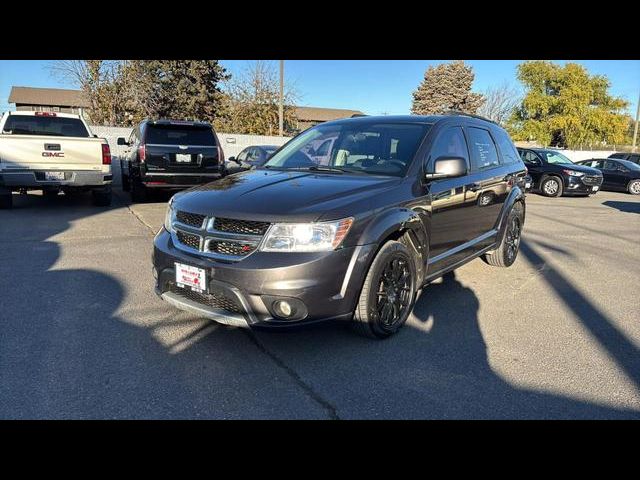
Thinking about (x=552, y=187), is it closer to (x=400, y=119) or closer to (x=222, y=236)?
(x=400, y=119)

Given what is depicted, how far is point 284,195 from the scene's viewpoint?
3.27 metres

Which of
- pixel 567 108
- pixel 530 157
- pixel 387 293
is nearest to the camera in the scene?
pixel 387 293

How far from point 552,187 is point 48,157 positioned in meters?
15.8

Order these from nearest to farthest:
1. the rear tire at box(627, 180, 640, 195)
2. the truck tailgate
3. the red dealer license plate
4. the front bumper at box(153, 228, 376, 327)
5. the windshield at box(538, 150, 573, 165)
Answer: the front bumper at box(153, 228, 376, 327), the red dealer license plate, the truck tailgate, the windshield at box(538, 150, 573, 165), the rear tire at box(627, 180, 640, 195)

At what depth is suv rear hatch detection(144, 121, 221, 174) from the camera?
979cm

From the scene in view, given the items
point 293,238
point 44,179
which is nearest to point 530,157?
point 44,179

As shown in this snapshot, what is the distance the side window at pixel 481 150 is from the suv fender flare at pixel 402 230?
135 cm

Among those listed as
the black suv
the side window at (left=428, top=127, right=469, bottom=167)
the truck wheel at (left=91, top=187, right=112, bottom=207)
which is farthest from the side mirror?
the truck wheel at (left=91, top=187, right=112, bottom=207)

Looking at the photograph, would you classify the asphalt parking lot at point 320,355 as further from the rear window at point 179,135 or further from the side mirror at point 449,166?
the rear window at point 179,135

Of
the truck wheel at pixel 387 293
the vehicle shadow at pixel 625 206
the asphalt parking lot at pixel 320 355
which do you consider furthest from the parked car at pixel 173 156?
the vehicle shadow at pixel 625 206

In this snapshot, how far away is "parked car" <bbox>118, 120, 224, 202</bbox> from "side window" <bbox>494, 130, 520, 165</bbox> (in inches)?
255

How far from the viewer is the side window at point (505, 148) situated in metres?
5.60

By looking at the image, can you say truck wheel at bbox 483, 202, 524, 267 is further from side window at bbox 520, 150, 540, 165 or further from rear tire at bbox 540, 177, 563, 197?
side window at bbox 520, 150, 540, 165
